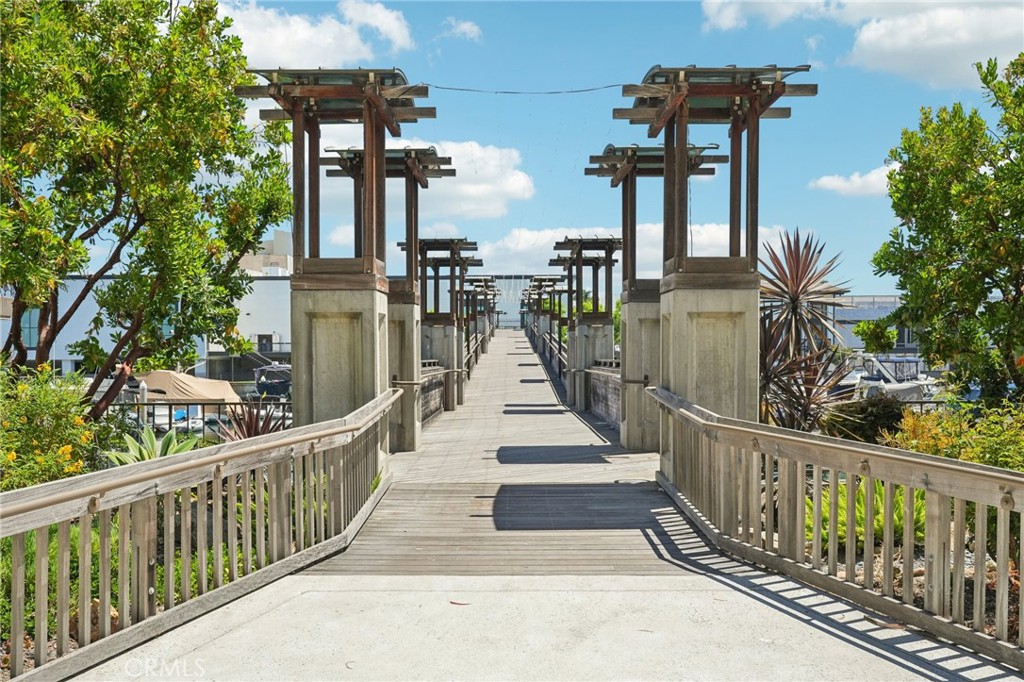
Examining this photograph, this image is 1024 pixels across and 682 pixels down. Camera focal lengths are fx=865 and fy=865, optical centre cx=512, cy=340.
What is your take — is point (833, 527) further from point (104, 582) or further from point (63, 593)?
point (63, 593)

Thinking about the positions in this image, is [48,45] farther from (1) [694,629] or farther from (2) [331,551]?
(1) [694,629]

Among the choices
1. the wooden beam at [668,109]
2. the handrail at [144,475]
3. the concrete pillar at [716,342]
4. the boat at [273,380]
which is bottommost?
the boat at [273,380]

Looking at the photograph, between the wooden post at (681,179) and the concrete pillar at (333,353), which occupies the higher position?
the wooden post at (681,179)

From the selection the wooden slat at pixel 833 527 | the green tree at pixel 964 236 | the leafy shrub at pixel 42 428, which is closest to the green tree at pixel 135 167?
the leafy shrub at pixel 42 428

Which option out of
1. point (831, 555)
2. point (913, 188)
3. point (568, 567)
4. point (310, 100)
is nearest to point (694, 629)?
point (831, 555)

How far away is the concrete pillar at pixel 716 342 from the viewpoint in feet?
29.5

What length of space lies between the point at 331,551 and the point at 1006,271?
9.60 metres

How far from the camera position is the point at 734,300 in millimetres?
9047

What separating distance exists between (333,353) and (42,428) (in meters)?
2.91

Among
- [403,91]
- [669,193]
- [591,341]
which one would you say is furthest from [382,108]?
[591,341]

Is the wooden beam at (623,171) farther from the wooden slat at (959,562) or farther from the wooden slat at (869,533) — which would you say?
the wooden slat at (959,562)

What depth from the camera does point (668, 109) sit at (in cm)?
959

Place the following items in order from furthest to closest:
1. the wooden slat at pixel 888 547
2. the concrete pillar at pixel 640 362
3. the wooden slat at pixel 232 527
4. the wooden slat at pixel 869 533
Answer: the concrete pillar at pixel 640 362 < the wooden slat at pixel 232 527 < the wooden slat at pixel 869 533 < the wooden slat at pixel 888 547

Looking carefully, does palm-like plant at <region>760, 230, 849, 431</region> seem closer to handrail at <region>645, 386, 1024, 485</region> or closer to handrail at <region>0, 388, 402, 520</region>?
handrail at <region>645, 386, 1024, 485</region>
